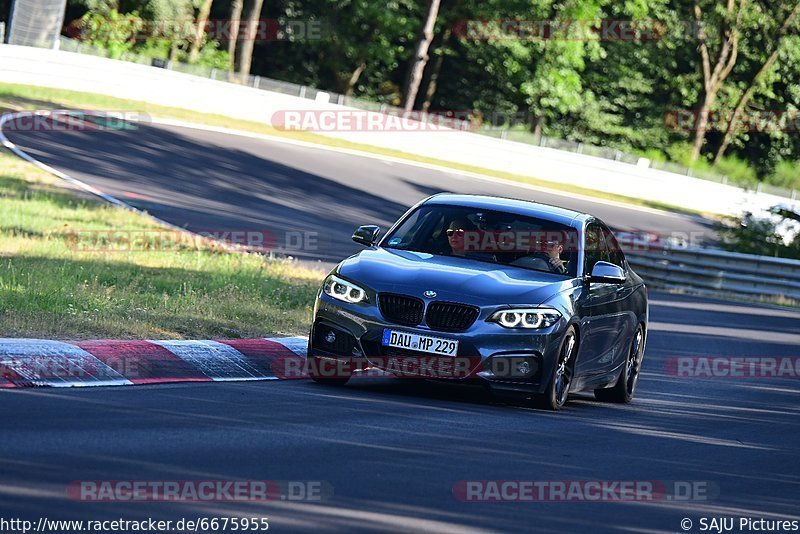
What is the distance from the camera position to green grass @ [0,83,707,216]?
3656 centimetres

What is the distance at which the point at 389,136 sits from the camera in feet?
148

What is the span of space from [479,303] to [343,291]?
1.04 meters

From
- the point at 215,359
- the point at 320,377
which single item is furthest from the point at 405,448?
the point at 215,359

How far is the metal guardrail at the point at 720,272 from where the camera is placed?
89.0 ft

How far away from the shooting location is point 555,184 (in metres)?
46.2

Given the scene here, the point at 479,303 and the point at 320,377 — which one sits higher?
the point at 479,303

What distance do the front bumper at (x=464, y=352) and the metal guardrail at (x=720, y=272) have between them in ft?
57.9

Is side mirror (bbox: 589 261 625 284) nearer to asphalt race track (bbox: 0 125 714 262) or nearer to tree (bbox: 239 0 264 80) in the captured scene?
asphalt race track (bbox: 0 125 714 262)
